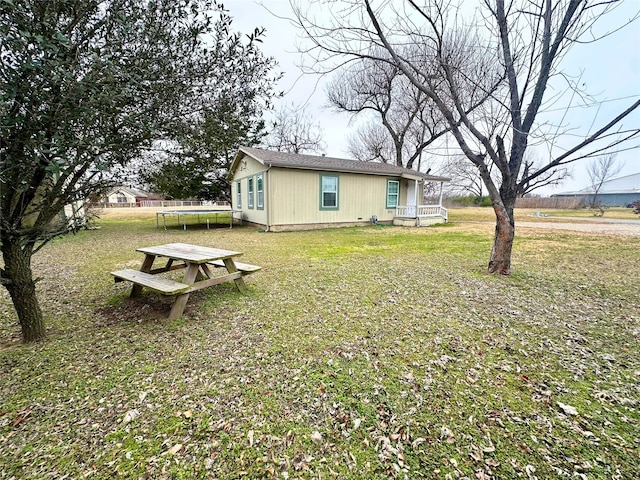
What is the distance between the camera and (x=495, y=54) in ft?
14.8

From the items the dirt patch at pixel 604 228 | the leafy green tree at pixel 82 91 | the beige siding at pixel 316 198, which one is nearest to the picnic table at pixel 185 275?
the leafy green tree at pixel 82 91

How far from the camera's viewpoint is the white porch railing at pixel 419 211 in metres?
14.1

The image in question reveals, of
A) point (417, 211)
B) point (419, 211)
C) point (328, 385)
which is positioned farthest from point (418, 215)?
point (328, 385)

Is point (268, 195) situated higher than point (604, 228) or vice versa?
point (268, 195)

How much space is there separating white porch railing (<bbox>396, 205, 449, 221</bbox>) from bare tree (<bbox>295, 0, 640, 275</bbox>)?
9.22 metres

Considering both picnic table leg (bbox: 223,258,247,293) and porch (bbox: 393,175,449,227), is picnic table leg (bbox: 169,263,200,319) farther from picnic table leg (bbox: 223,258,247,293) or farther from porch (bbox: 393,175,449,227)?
porch (bbox: 393,175,449,227)

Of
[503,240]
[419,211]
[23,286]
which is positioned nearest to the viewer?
[23,286]

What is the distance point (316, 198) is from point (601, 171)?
3851 centimetres

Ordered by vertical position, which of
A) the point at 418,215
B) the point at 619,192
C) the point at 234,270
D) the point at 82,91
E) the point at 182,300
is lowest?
the point at 182,300

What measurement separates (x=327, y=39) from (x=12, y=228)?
13.3ft

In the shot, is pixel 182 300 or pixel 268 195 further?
pixel 268 195

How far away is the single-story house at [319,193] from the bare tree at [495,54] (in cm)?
677

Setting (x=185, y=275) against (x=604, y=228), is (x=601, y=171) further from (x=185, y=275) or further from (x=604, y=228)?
(x=185, y=275)

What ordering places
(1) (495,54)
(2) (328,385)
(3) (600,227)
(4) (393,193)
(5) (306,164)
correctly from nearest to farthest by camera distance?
(2) (328,385) < (1) (495,54) < (5) (306,164) < (3) (600,227) < (4) (393,193)
